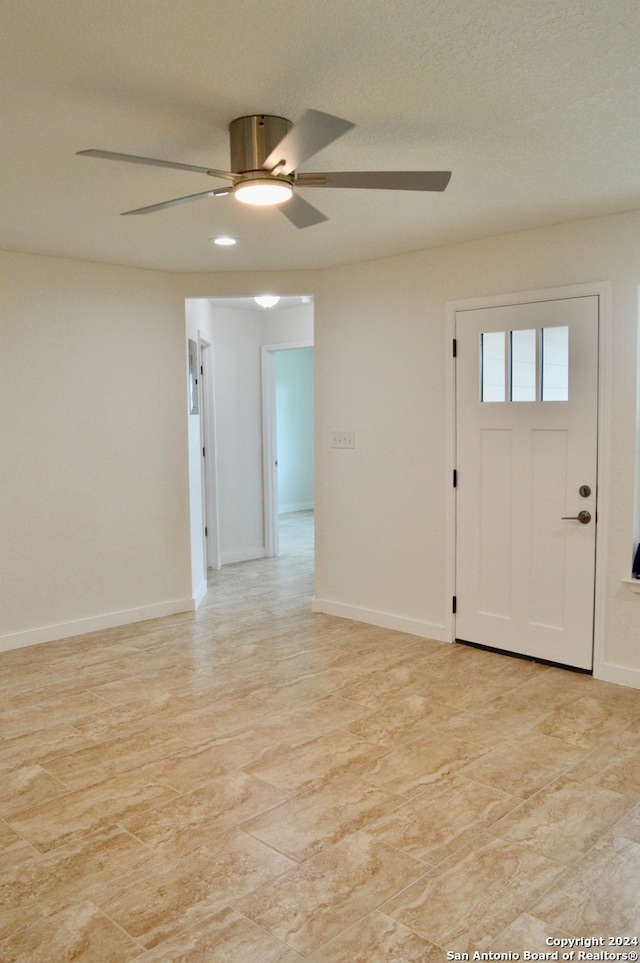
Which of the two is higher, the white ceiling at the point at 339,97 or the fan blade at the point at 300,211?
the white ceiling at the point at 339,97

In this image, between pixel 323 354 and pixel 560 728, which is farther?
pixel 323 354

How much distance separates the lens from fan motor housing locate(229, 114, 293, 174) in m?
2.32

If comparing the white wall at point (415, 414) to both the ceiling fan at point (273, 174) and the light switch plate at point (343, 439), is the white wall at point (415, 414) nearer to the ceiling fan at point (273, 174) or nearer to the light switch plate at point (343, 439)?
the light switch plate at point (343, 439)

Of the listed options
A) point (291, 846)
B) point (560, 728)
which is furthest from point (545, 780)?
point (291, 846)

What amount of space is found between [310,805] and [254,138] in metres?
2.35

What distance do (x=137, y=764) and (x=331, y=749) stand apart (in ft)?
2.68

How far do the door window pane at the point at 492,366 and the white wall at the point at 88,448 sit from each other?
2195mm

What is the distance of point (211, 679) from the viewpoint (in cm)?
387

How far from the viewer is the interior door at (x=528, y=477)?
3.75 m

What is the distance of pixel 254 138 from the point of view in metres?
2.33

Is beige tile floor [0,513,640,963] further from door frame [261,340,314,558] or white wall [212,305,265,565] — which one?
door frame [261,340,314,558]

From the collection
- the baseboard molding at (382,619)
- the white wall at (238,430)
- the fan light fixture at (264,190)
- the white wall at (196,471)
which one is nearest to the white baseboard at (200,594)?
the white wall at (196,471)

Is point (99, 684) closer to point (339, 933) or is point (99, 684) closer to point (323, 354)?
point (339, 933)

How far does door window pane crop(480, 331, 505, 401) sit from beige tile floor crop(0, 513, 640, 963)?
155 cm
